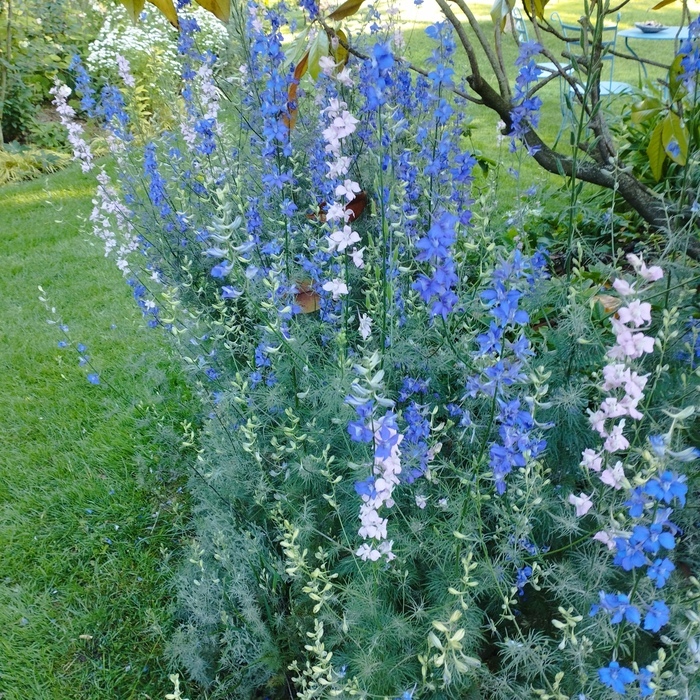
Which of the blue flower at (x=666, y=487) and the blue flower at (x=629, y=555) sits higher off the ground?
the blue flower at (x=666, y=487)

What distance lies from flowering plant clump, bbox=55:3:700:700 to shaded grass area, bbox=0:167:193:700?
13.5 inches

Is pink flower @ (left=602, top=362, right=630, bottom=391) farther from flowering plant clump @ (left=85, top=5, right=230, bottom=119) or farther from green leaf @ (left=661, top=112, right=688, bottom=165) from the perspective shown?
flowering plant clump @ (left=85, top=5, right=230, bottom=119)

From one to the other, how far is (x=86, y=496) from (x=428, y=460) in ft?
6.08

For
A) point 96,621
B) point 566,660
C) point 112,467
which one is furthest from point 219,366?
point 566,660

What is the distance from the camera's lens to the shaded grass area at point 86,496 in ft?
7.39

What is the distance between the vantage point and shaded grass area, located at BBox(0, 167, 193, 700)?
225cm

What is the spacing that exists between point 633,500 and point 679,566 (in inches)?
31.4

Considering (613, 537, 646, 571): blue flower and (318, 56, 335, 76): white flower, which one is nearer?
(613, 537, 646, 571): blue flower

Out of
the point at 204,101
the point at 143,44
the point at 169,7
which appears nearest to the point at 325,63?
the point at 169,7

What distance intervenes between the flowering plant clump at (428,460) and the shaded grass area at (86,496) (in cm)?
34

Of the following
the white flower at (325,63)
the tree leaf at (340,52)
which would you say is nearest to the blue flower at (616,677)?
the white flower at (325,63)

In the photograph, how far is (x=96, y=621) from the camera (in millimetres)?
2359

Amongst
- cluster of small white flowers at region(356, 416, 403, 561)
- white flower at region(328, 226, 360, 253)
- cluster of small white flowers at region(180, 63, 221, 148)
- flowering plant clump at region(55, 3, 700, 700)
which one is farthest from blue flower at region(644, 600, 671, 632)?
cluster of small white flowers at region(180, 63, 221, 148)

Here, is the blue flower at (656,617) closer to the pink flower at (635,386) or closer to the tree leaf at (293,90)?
the pink flower at (635,386)
